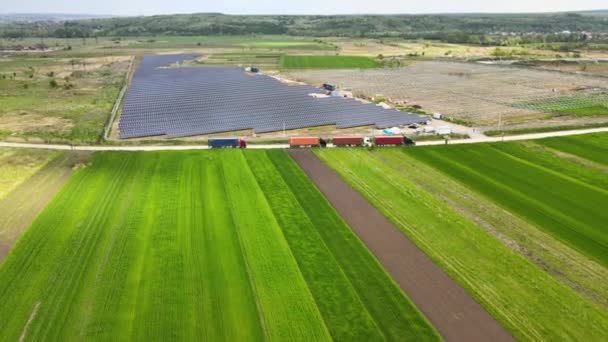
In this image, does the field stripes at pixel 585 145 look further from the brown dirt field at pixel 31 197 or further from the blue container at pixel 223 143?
the brown dirt field at pixel 31 197

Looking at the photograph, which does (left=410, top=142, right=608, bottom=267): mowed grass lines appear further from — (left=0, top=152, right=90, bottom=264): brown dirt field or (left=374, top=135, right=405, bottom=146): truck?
(left=0, top=152, right=90, bottom=264): brown dirt field

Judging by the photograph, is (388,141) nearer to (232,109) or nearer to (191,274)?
(232,109)

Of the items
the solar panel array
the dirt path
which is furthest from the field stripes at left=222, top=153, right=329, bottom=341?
the solar panel array

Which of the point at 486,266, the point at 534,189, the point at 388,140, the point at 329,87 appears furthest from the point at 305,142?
the point at 329,87

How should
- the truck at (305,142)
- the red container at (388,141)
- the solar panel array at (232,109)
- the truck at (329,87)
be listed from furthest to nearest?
the truck at (329,87)
the solar panel array at (232,109)
the red container at (388,141)
the truck at (305,142)

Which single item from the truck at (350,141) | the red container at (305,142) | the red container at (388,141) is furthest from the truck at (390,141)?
the red container at (305,142)
